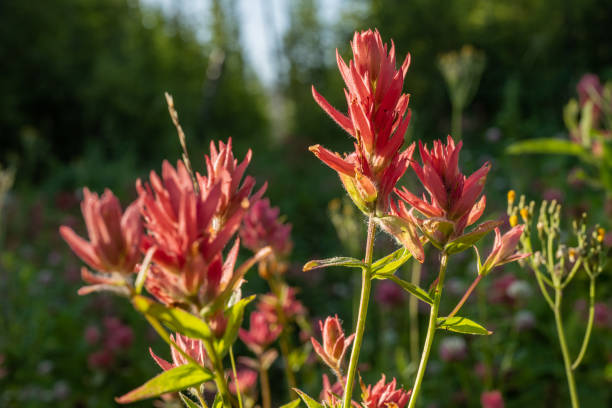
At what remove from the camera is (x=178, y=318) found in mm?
603

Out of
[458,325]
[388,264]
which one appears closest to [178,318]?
[388,264]

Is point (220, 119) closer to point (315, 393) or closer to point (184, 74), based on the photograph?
point (184, 74)

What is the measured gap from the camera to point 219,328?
2.35 feet

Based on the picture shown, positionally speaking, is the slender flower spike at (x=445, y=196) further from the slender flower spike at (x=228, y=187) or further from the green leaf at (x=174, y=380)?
the green leaf at (x=174, y=380)

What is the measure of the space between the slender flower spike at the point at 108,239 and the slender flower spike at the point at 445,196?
383 millimetres

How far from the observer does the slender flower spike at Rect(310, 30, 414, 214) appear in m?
0.75

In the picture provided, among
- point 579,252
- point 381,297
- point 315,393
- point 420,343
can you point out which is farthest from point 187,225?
point 420,343

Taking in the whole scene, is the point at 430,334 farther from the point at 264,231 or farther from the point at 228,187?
the point at 264,231

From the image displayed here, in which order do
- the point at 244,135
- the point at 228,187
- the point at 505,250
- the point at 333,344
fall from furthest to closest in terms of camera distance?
the point at 244,135, the point at 333,344, the point at 505,250, the point at 228,187

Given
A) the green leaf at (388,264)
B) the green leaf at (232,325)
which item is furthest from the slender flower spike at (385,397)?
the green leaf at (232,325)

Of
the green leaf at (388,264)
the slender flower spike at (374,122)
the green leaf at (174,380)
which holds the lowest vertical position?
the green leaf at (174,380)

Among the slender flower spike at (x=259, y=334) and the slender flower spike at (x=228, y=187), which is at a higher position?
the slender flower spike at (x=228, y=187)

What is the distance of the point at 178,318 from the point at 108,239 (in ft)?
0.42

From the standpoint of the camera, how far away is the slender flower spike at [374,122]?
2.46ft
